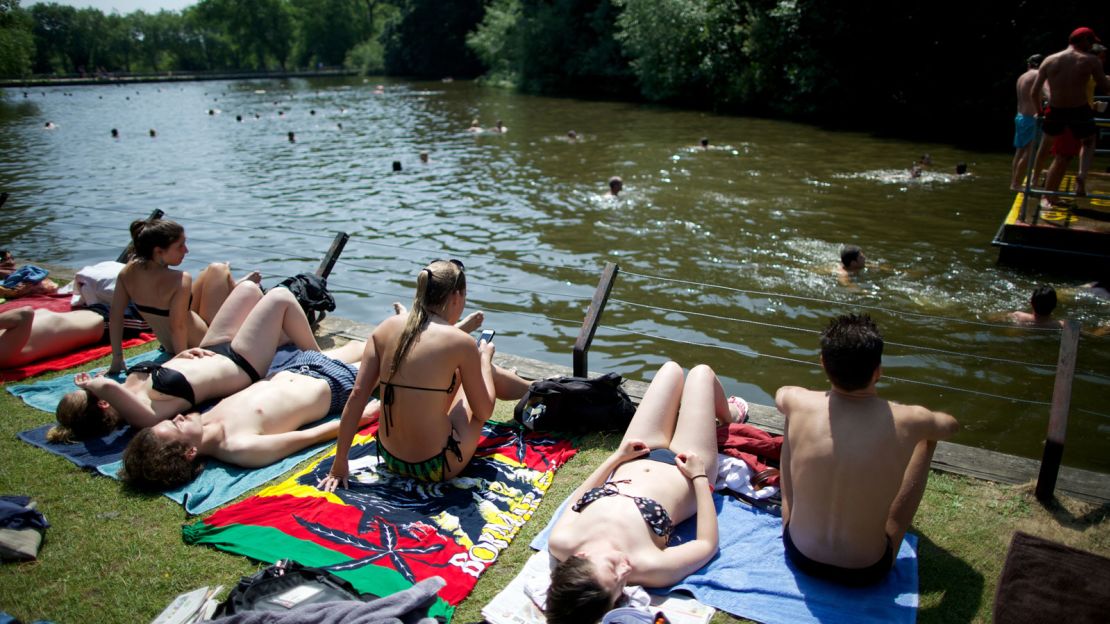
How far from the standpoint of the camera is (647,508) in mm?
3723

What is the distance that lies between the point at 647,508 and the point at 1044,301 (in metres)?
6.66

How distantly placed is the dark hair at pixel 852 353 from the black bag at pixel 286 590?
8.17 feet

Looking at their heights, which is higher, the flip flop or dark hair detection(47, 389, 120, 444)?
the flip flop

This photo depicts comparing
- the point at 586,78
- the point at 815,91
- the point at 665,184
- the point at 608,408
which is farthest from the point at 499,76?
the point at 608,408

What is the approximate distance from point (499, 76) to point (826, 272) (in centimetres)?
4160

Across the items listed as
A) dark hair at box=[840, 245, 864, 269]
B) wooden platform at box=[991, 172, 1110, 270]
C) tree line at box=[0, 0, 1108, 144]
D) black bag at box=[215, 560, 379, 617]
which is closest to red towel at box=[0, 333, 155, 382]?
black bag at box=[215, 560, 379, 617]

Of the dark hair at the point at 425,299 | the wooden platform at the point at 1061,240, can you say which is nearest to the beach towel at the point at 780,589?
the dark hair at the point at 425,299

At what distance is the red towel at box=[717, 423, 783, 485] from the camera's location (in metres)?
4.67

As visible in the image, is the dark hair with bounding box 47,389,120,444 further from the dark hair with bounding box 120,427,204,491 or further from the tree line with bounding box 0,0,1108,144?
the tree line with bounding box 0,0,1108,144

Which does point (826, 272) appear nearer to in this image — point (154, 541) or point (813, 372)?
point (813, 372)

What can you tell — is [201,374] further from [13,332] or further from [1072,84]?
[1072,84]

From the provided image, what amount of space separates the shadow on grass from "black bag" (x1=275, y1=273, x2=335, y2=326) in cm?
574

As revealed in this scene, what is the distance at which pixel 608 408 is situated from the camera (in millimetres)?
5363

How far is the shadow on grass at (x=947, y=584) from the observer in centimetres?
348
